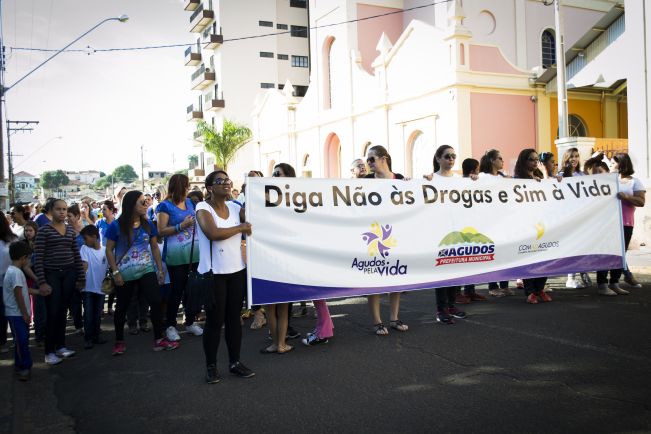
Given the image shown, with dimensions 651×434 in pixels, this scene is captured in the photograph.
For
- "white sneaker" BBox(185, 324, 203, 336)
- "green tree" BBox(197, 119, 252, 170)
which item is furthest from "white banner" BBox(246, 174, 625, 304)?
"green tree" BBox(197, 119, 252, 170)

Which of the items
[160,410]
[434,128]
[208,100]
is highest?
[208,100]

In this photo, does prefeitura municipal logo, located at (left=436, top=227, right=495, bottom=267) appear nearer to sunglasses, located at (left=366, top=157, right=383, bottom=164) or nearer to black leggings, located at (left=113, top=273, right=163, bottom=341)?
sunglasses, located at (left=366, top=157, right=383, bottom=164)

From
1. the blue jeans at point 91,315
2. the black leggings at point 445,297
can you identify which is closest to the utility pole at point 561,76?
the black leggings at point 445,297

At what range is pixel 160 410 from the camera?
4.49 m

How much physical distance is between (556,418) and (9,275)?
531 centimetres

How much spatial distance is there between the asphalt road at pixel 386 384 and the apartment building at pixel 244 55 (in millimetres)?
43921

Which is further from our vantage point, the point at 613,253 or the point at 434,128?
the point at 434,128

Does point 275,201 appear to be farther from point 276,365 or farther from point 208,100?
point 208,100

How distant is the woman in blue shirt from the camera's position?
680cm

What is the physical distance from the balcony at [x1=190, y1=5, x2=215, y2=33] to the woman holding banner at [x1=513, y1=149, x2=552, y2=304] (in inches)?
1945

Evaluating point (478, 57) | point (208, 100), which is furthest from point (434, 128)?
point (208, 100)

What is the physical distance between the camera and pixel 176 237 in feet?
22.9

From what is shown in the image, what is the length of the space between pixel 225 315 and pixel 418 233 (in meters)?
2.60

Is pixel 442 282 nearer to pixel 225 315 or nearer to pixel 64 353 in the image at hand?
pixel 225 315
